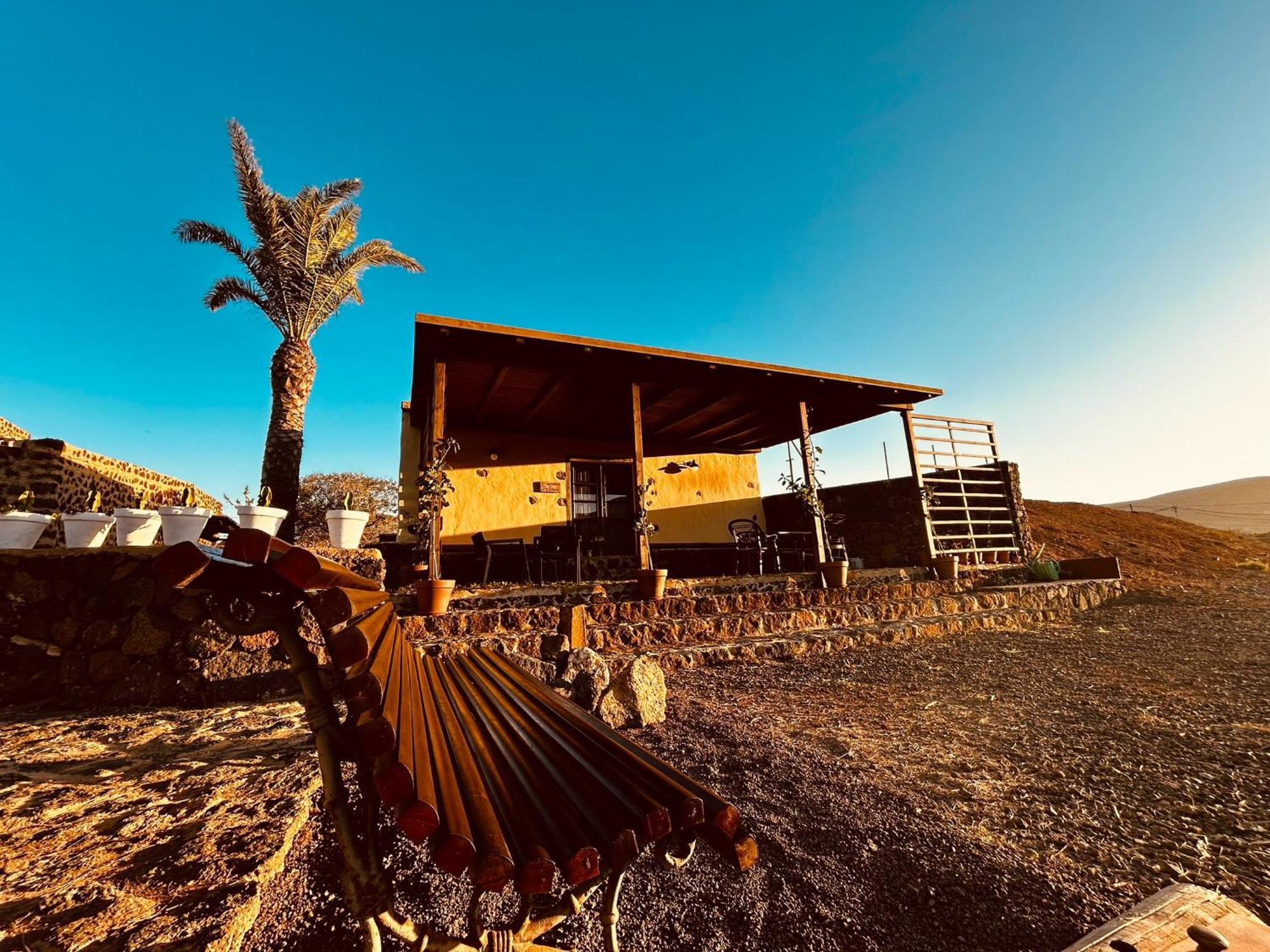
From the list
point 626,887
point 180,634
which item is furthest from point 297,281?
point 626,887

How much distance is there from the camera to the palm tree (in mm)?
9078

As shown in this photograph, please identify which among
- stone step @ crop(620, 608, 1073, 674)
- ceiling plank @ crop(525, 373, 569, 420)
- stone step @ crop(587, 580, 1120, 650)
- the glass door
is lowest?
stone step @ crop(620, 608, 1073, 674)

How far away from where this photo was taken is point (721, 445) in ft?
38.2

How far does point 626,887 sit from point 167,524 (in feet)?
12.4

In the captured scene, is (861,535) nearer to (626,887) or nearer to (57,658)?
(626,887)

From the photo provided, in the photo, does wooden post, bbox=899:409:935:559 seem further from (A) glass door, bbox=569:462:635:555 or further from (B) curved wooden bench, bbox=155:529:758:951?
(B) curved wooden bench, bbox=155:529:758:951

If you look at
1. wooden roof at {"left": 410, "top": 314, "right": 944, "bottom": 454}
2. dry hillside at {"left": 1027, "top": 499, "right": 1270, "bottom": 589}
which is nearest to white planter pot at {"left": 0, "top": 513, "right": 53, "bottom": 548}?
wooden roof at {"left": 410, "top": 314, "right": 944, "bottom": 454}

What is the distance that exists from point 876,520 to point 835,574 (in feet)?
13.9

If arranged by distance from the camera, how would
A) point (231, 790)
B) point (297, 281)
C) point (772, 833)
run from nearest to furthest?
point (772, 833) < point (231, 790) < point (297, 281)

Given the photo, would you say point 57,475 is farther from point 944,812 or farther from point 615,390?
point 944,812

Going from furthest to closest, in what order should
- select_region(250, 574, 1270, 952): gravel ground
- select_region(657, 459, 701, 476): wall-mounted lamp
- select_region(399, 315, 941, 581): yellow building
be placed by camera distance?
select_region(657, 459, 701, 476): wall-mounted lamp, select_region(399, 315, 941, 581): yellow building, select_region(250, 574, 1270, 952): gravel ground

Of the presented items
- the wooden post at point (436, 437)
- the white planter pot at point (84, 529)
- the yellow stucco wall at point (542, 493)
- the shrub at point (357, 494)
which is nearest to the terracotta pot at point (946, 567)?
the yellow stucco wall at point (542, 493)

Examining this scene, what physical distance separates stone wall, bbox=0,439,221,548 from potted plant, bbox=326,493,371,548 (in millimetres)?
3508

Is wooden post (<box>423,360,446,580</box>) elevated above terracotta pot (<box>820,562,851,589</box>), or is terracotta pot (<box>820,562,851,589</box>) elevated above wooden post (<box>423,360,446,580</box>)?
wooden post (<box>423,360,446,580</box>)
